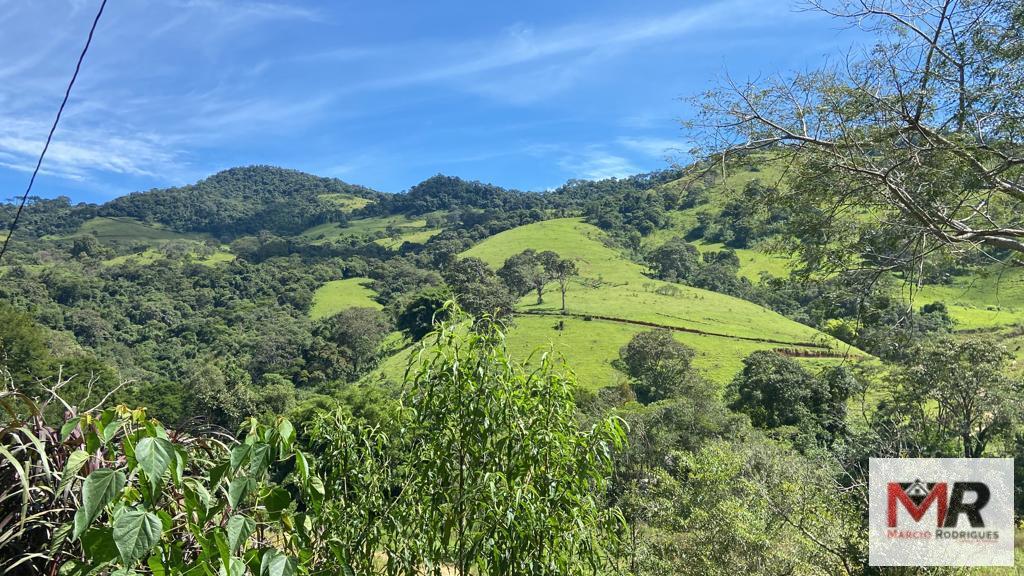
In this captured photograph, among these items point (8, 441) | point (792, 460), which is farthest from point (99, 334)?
point (8, 441)

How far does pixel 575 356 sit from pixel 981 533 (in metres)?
38.5

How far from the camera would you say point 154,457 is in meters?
1.16

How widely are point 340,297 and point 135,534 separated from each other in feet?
254

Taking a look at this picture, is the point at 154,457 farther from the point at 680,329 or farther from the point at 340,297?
the point at 340,297

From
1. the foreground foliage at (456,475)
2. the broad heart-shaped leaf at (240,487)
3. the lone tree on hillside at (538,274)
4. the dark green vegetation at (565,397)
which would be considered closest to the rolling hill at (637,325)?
the dark green vegetation at (565,397)

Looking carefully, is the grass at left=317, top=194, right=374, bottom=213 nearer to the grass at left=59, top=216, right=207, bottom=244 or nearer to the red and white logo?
the grass at left=59, top=216, right=207, bottom=244

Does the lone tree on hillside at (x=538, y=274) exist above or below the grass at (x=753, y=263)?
below

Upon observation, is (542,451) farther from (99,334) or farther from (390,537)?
(99,334)

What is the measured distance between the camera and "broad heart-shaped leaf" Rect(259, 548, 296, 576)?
4.12ft

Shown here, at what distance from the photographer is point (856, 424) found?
2459 centimetres

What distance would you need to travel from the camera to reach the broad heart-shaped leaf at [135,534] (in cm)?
110

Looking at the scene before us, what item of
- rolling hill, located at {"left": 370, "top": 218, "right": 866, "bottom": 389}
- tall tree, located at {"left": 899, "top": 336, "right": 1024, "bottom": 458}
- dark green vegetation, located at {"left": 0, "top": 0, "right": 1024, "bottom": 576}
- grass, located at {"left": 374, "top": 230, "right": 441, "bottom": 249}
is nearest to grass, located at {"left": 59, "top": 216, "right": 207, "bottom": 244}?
dark green vegetation, located at {"left": 0, "top": 0, "right": 1024, "bottom": 576}

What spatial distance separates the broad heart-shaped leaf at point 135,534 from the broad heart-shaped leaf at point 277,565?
246 mm

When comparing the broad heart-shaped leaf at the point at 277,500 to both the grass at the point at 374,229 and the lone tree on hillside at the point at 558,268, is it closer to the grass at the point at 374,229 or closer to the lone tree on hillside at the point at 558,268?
the lone tree on hillside at the point at 558,268
